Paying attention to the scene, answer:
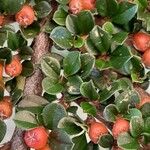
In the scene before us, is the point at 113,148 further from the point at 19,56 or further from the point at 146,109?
the point at 19,56

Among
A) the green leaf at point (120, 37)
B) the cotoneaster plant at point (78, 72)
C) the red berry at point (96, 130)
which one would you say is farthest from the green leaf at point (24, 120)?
the green leaf at point (120, 37)

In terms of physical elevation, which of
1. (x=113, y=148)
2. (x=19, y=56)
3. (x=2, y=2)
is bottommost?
(x=113, y=148)

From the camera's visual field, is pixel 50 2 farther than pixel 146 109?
Yes

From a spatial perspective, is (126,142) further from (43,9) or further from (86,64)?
(43,9)

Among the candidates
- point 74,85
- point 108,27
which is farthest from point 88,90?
→ point 108,27

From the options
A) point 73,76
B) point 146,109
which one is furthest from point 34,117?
point 146,109

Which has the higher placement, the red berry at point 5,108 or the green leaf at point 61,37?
the green leaf at point 61,37

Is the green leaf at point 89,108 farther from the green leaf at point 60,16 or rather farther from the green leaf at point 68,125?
the green leaf at point 60,16
